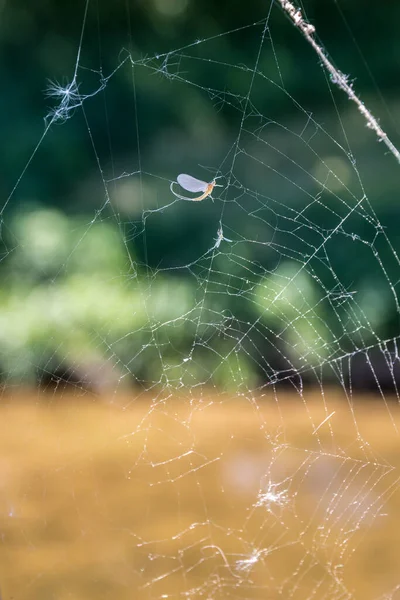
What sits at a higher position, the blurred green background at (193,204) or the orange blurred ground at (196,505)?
the blurred green background at (193,204)

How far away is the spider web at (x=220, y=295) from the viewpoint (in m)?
0.95

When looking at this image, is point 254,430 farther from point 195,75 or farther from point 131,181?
point 195,75

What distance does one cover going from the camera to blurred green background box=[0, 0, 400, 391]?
1551 millimetres

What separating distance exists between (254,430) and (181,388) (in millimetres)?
275

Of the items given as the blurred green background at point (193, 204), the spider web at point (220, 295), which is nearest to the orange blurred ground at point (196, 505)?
the spider web at point (220, 295)

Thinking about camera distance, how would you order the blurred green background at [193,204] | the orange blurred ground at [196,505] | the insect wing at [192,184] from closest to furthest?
the orange blurred ground at [196,505] < the insect wing at [192,184] < the blurred green background at [193,204]

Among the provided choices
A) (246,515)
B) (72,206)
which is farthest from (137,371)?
(246,515)

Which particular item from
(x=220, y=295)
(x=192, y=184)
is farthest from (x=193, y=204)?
(x=192, y=184)

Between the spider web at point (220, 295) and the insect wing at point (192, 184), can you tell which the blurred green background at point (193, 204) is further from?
the insect wing at point (192, 184)

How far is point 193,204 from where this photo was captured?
177 centimetres

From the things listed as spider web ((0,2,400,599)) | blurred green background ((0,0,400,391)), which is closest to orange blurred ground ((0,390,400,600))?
spider web ((0,2,400,599))

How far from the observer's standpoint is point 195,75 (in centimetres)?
170

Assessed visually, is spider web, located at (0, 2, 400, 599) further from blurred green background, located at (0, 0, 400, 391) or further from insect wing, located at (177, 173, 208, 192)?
insect wing, located at (177, 173, 208, 192)

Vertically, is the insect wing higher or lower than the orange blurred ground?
higher
